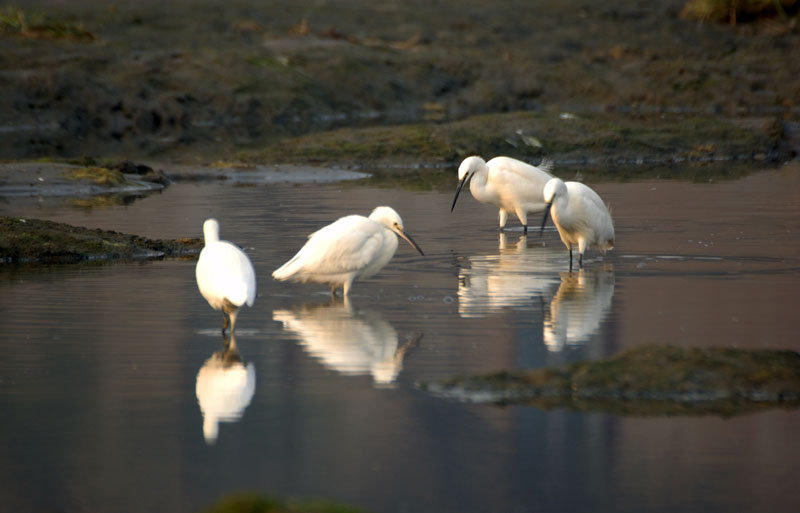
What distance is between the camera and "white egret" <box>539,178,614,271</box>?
10.8m

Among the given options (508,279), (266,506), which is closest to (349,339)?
(508,279)

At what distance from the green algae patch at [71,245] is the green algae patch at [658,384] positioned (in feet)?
18.5

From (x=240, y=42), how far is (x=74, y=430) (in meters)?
34.6

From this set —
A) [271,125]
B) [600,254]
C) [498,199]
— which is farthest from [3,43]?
[600,254]

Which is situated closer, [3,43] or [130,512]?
[130,512]

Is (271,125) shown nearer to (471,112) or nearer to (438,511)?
(471,112)

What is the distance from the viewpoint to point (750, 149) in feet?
76.0

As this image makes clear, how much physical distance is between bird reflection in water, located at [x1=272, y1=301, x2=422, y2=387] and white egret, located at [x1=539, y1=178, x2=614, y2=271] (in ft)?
8.34

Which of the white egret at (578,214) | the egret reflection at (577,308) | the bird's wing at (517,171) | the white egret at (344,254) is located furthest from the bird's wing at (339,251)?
the bird's wing at (517,171)

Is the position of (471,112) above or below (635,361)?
above

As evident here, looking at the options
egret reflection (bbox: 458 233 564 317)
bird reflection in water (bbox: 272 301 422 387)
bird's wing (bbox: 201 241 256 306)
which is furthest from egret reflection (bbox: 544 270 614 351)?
bird's wing (bbox: 201 241 256 306)

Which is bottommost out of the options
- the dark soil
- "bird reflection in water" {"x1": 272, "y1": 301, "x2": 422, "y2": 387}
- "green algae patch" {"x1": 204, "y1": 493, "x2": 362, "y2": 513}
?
"bird reflection in water" {"x1": 272, "y1": 301, "x2": 422, "y2": 387}

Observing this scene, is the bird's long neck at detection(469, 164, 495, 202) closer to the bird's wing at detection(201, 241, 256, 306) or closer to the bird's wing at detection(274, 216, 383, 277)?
the bird's wing at detection(274, 216, 383, 277)

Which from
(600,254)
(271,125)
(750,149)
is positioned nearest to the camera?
(600,254)
